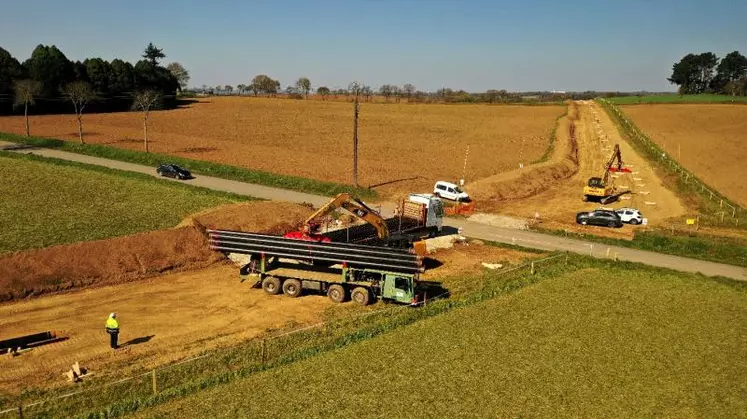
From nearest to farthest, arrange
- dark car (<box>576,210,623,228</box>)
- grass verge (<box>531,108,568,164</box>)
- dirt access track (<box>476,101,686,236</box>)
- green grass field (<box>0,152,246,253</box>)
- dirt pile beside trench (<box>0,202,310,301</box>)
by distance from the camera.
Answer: dirt pile beside trench (<box>0,202,310,301</box>) → green grass field (<box>0,152,246,253</box>) → dark car (<box>576,210,623,228</box>) → dirt access track (<box>476,101,686,236</box>) → grass verge (<box>531,108,568,164</box>)

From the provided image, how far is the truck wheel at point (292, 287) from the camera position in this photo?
24391mm

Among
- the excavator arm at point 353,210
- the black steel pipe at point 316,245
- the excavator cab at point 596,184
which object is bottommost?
the excavator cab at point 596,184

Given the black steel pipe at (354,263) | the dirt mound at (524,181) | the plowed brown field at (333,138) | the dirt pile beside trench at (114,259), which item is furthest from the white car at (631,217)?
the dirt pile beside trench at (114,259)

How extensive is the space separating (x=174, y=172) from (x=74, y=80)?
244 ft

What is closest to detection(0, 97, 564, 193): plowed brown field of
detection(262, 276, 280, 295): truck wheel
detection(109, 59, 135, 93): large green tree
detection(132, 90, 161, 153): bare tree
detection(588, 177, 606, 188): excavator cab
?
detection(132, 90, 161, 153): bare tree

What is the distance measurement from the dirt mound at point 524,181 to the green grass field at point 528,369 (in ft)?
72.6

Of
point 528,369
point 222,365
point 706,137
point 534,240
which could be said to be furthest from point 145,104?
point 706,137

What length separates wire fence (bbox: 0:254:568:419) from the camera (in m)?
15.3

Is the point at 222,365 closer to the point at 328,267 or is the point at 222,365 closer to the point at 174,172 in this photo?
the point at 328,267

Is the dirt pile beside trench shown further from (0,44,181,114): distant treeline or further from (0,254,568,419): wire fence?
(0,44,181,114): distant treeline

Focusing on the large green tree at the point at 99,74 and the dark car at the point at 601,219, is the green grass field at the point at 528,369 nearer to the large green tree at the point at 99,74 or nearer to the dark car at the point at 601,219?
the dark car at the point at 601,219

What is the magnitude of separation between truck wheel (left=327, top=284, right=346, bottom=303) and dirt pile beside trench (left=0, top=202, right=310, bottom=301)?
7846mm

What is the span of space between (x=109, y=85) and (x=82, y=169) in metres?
76.5

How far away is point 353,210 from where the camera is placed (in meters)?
27.0
